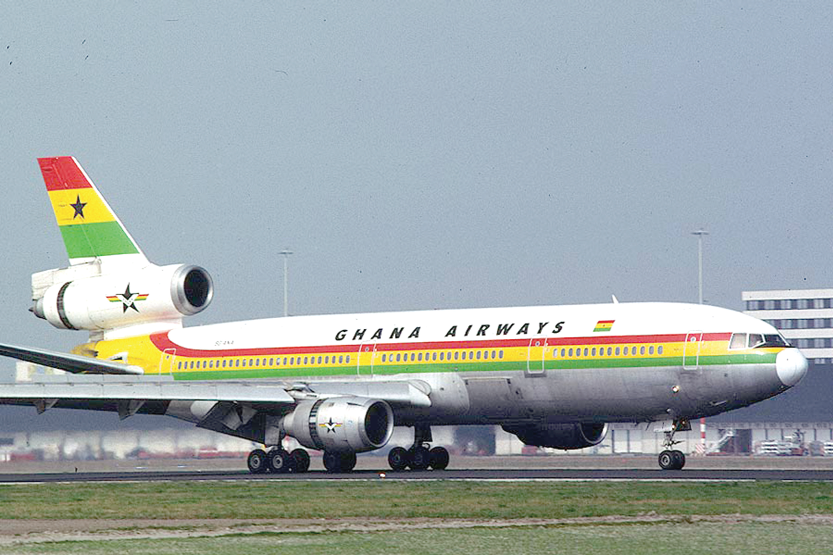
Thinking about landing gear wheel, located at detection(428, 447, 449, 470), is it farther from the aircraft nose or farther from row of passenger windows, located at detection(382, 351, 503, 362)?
the aircraft nose

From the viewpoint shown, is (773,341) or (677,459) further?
(773,341)

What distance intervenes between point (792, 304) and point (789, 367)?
128104 millimetres

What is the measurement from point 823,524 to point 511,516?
→ 17.0ft

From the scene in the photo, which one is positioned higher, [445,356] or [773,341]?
[773,341]

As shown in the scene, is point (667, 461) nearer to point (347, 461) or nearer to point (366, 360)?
point (347, 461)

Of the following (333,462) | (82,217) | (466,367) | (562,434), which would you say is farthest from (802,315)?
(333,462)

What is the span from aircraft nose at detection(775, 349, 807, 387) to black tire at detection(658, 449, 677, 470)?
3678mm

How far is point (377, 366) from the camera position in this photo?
47.2m

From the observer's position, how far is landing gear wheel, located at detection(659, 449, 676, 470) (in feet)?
136

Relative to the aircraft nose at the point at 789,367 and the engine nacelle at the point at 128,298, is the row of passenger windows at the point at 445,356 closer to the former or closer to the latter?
the aircraft nose at the point at 789,367

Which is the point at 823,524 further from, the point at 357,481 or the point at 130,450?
the point at 130,450

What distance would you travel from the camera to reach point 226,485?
1423 inches

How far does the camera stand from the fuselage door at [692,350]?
41844mm

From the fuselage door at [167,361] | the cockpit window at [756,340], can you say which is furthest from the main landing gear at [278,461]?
the cockpit window at [756,340]
